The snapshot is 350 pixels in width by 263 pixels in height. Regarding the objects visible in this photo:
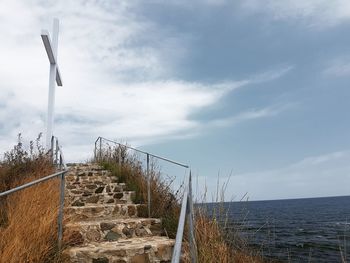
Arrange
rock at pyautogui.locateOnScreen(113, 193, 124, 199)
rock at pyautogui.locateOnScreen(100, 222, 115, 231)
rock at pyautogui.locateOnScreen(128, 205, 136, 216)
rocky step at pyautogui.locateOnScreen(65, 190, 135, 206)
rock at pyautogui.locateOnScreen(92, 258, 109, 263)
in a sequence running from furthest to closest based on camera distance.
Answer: rock at pyautogui.locateOnScreen(113, 193, 124, 199), rocky step at pyautogui.locateOnScreen(65, 190, 135, 206), rock at pyautogui.locateOnScreen(128, 205, 136, 216), rock at pyautogui.locateOnScreen(100, 222, 115, 231), rock at pyautogui.locateOnScreen(92, 258, 109, 263)

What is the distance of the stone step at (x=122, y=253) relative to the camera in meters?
3.75

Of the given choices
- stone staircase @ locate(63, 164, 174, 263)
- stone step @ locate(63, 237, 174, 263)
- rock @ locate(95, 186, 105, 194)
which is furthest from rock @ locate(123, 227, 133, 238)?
rock @ locate(95, 186, 105, 194)

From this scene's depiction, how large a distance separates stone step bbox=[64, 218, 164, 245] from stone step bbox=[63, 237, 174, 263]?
0.24 metres

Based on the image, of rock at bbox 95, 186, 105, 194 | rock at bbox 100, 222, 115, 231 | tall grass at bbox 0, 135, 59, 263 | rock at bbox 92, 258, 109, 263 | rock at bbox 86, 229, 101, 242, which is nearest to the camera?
tall grass at bbox 0, 135, 59, 263

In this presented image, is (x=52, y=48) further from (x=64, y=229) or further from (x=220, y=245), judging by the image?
(x=220, y=245)

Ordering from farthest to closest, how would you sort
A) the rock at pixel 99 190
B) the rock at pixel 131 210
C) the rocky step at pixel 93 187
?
the rock at pixel 99 190
the rocky step at pixel 93 187
the rock at pixel 131 210

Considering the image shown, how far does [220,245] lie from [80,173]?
15.5 feet

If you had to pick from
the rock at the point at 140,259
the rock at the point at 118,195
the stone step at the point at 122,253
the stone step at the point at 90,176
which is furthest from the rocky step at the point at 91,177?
the rock at the point at 140,259

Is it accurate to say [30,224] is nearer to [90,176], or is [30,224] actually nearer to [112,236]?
[112,236]

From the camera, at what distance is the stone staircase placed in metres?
3.82

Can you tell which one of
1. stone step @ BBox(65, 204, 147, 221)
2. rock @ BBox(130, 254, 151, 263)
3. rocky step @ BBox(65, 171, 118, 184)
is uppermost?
rocky step @ BBox(65, 171, 118, 184)

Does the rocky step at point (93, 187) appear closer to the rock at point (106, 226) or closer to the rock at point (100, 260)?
the rock at point (106, 226)

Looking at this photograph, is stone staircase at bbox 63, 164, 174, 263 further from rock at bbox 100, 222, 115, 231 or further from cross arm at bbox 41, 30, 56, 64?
cross arm at bbox 41, 30, 56, 64

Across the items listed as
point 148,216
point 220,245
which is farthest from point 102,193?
point 220,245
